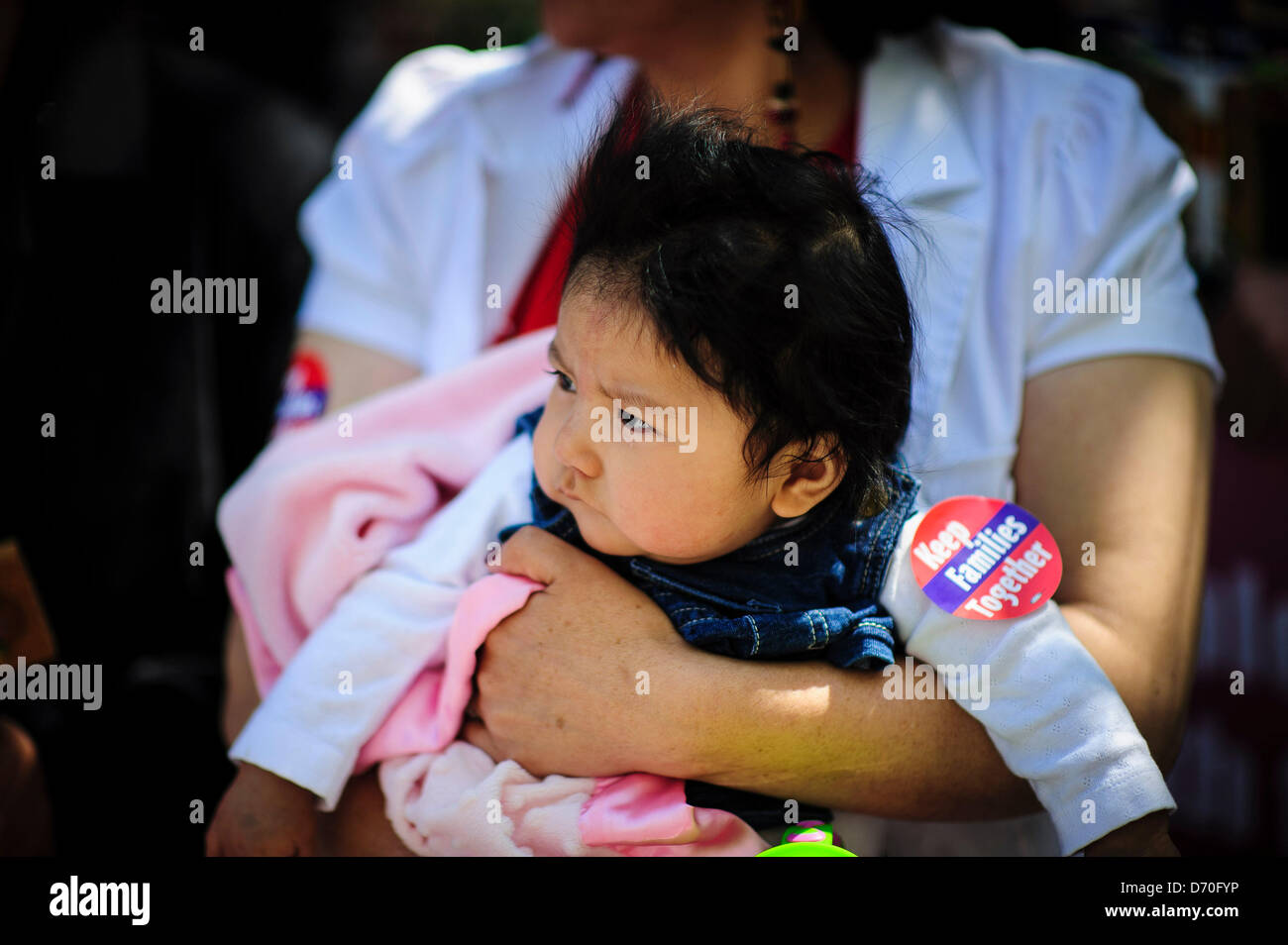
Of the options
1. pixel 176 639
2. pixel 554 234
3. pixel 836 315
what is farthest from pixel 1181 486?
pixel 176 639

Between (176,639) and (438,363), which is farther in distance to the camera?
(176,639)

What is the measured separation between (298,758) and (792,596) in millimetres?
554

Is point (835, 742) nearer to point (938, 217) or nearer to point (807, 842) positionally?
point (807, 842)

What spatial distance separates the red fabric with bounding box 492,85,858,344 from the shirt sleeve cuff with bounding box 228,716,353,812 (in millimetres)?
673

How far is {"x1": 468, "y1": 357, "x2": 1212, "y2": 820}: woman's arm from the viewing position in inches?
46.4

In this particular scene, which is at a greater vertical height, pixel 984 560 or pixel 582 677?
pixel 984 560

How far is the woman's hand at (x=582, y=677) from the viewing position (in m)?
1.18

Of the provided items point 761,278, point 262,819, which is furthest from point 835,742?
point 262,819

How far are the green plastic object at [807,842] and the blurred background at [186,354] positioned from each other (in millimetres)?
909

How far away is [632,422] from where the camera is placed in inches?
43.9

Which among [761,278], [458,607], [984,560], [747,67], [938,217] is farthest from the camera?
[747,67]
